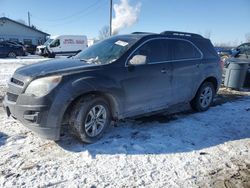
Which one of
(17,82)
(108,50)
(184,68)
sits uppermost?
(108,50)

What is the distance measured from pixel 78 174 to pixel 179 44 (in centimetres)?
362

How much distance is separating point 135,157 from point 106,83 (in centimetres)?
127

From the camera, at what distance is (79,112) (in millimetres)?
3998

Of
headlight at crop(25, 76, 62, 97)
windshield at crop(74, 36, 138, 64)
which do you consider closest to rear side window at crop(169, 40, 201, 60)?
windshield at crop(74, 36, 138, 64)

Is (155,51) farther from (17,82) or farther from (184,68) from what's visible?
(17,82)

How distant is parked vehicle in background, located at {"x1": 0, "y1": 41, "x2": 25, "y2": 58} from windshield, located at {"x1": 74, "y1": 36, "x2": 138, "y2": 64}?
20535 mm

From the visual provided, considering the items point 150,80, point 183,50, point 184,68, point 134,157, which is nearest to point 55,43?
point 183,50

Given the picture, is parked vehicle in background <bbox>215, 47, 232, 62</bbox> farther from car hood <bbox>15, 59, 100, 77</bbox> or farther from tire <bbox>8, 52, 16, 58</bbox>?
tire <bbox>8, 52, 16, 58</bbox>

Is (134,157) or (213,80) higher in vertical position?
(213,80)

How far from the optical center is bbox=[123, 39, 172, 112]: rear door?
15.2 feet

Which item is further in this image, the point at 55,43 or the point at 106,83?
the point at 55,43

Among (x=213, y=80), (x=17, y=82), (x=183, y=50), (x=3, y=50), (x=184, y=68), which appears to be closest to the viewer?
(x=17, y=82)

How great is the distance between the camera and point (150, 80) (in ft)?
16.1

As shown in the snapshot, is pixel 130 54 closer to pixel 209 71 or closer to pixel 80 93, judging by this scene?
pixel 80 93
